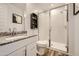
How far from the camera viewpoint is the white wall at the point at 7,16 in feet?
4.24

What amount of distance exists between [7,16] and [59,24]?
716 millimetres

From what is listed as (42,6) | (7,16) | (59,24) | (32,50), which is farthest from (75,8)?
(7,16)

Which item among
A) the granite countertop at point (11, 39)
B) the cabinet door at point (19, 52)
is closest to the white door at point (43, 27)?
the granite countertop at point (11, 39)

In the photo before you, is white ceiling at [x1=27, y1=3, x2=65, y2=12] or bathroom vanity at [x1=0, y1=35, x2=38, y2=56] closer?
bathroom vanity at [x1=0, y1=35, x2=38, y2=56]

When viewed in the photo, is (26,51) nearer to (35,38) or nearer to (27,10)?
(35,38)

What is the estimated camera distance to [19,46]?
1347mm

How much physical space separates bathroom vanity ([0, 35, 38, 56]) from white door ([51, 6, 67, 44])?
0.89 ft

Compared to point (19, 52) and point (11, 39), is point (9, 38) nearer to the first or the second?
point (11, 39)

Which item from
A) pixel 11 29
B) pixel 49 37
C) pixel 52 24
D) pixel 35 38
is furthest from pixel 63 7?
pixel 11 29

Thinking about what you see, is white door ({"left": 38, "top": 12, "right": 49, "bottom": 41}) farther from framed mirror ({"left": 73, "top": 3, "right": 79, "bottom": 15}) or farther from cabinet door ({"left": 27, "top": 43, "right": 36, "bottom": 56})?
framed mirror ({"left": 73, "top": 3, "right": 79, "bottom": 15})

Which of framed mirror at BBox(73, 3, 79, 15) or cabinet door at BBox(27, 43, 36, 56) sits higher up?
framed mirror at BBox(73, 3, 79, 15)

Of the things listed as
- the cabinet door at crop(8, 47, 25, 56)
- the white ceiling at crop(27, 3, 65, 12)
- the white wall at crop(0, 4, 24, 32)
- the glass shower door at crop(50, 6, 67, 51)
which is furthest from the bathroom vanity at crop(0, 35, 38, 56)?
the white ceiling at crop(27, 3, 65, 12)

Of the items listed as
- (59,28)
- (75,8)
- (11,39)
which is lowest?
(11,39)

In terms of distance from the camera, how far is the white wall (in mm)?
1292
